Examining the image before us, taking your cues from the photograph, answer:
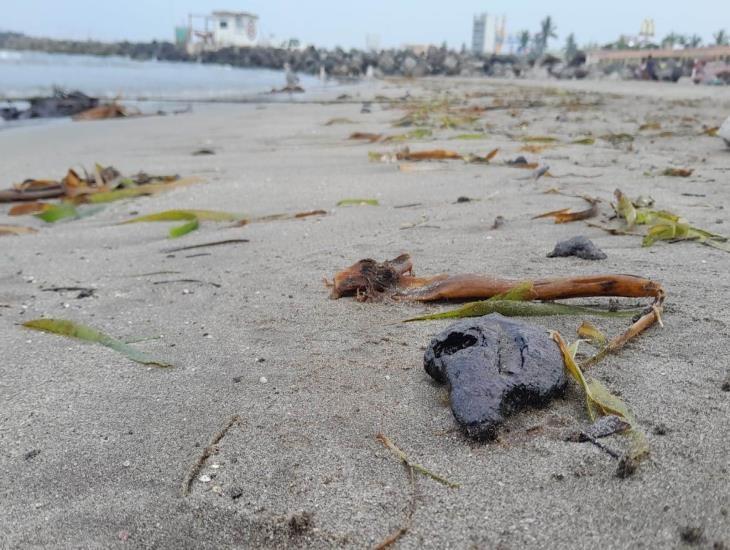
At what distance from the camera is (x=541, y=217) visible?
8.57 ft

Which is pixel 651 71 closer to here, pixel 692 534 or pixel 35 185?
pixel 35 185

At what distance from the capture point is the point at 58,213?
339cm

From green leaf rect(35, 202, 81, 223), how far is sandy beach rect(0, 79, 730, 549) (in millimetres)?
434

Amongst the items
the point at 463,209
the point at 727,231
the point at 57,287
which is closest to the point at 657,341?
the point at 727,231

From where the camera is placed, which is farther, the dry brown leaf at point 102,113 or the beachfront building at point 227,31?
the beachfront building at point 227,31

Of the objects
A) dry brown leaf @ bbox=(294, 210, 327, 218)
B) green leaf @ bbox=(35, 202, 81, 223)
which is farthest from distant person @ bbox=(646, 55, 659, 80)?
green leaf @ bbox=(35, 202, 81, 223)

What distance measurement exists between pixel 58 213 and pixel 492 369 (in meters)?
2.95

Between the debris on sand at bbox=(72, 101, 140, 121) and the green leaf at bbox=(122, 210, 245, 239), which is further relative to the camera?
the debris on sand at bbox=(72, 101, 140, 121)

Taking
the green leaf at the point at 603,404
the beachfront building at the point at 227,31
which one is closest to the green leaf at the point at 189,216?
the green leaf at the point at 603,404

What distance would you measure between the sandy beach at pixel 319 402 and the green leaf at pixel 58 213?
0.43 meters

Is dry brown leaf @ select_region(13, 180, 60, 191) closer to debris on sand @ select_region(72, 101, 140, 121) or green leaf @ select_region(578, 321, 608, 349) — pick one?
green leaf @ select_region(578, 321, 608, 349)

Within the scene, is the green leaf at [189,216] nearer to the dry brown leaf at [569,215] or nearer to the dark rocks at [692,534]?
the dry brown leaf at [569,215]

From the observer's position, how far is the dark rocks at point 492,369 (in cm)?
111

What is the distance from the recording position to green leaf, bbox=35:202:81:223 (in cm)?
337
